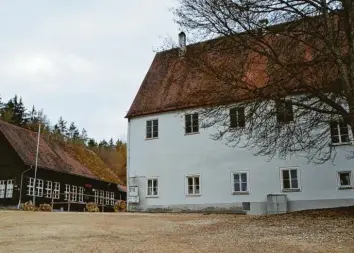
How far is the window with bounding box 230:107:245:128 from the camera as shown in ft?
51.3

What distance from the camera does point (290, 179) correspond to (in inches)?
880

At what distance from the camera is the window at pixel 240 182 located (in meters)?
23.3

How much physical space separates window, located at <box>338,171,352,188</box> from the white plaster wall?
0.22 metres

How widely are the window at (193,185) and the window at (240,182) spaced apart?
220 cm

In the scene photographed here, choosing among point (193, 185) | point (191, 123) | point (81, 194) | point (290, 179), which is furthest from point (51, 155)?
point (290, 179)

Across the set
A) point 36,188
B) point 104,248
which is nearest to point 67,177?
point 36,188

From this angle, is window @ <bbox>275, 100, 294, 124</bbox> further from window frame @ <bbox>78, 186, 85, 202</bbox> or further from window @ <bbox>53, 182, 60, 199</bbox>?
window frame @ <bbox>78, 186, 85, 202</bbox>

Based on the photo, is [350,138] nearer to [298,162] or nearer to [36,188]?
[298,162]

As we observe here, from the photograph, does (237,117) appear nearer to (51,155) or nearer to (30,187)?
(30,187)

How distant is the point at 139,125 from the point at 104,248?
54.0 ft

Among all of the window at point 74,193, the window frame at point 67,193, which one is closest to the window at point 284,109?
the window frame at point 67,193

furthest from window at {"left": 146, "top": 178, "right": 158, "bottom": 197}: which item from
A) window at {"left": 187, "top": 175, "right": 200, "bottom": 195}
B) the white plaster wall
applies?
window at {"left": 187, "top": 175, "right": 200, "bottom": 195}

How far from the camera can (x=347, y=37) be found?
14422 mm

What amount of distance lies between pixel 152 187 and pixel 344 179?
1093cm
